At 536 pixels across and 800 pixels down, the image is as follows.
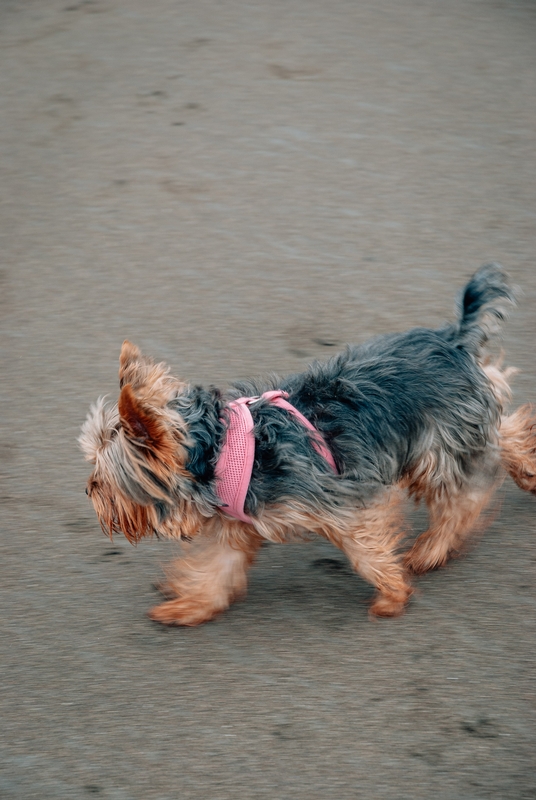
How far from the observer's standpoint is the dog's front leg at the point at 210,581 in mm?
3355

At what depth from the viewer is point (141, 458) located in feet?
9.60

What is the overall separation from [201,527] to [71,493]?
0.97 m

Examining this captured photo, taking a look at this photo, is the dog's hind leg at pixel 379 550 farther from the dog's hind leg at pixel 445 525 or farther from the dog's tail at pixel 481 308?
the dog's tail at pixel 481 308

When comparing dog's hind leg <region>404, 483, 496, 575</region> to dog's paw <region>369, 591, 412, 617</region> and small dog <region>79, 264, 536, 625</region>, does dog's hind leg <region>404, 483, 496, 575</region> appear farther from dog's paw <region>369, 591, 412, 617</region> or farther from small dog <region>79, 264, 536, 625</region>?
dog's paw <region>369, 591, 412, 617</region>

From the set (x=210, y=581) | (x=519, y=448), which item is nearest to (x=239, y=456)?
(x=210, y=581)

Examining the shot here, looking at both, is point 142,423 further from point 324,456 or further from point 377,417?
point 377,417

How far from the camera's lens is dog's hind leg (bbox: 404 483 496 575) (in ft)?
11.3

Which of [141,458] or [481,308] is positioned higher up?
[481,308]

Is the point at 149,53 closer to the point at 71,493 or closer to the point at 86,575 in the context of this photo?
the point at 71,493

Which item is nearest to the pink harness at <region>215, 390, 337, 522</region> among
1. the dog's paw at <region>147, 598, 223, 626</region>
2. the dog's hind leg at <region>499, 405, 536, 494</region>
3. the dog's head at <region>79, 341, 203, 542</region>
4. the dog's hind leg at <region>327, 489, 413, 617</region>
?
the dog's head at <region>79, 341, 203, 542</region>

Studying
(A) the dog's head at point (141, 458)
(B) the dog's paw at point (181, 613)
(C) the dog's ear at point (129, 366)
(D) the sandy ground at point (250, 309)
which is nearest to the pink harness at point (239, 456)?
(A) the dog's head at point (141, 458)

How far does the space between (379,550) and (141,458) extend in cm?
99

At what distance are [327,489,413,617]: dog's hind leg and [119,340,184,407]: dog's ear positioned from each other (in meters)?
0.83

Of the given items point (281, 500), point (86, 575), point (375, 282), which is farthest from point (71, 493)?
point (375, 282)
